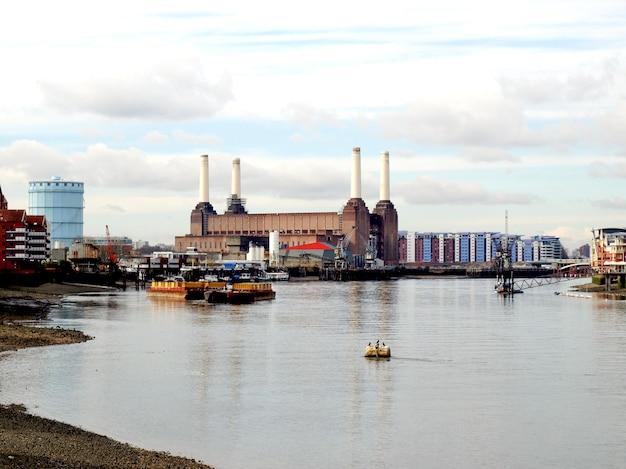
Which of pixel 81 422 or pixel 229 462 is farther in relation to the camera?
pixel 81 422

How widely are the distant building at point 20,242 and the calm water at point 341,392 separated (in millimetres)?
63571

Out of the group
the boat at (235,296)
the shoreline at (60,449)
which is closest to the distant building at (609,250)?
the boat at (235,296)

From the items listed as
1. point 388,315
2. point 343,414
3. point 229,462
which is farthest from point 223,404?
point 388,315

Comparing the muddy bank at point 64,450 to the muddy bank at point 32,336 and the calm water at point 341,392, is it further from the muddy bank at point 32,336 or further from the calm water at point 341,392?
the muddy bank at point 32,336

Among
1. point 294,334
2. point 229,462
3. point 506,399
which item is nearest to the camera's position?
point 229,462

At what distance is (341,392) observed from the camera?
37656 mm

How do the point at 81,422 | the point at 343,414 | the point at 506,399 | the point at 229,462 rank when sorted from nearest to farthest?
1. the point at 229,462
2. the point at 81,422
3. the point at 343,414
4. the point at 506,399

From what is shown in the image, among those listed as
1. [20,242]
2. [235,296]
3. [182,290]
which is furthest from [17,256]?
[235,296]

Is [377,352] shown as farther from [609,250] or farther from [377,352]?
[609,250]

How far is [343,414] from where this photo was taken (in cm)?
3322

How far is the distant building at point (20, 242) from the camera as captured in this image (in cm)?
12712

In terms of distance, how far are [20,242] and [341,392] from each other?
10014 cm

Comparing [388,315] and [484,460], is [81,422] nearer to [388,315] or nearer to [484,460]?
[484,460]

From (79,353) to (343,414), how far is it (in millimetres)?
20199
